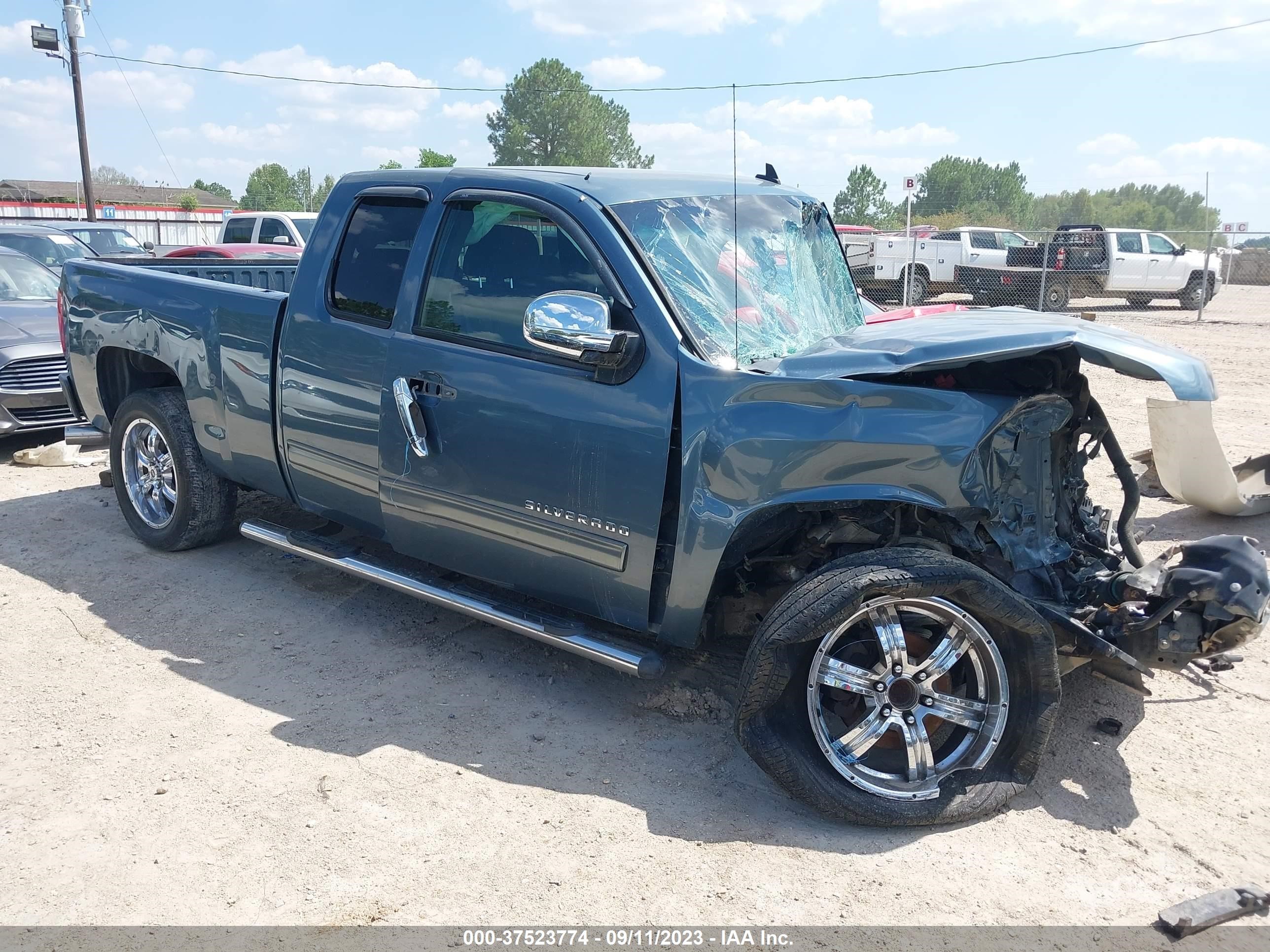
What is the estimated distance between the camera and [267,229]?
1888 cm

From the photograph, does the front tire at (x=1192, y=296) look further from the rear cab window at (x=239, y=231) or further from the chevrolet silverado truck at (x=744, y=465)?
the chevrolet silverado truck at (x=744, y=465)

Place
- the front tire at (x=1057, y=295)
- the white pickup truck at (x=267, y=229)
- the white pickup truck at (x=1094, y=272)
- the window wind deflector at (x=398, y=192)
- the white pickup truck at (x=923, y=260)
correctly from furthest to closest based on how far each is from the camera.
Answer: the white pickup truck at (x=923, y=260) → the white pickup truck at (x=1094, y=272) → the front tire at (x=1057, y=295) → the white pickup truck at (x=267, y=229) → the window wind deflector at (x=398, y=192)

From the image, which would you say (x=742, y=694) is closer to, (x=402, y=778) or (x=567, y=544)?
(x=567, y=544)

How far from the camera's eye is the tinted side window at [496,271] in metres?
3.81

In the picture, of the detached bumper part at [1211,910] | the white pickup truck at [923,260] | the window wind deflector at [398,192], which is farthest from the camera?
→ the white pickup truck at [923,260]

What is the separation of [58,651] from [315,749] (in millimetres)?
1656

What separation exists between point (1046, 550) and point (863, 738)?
0.95m

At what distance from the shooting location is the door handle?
4.05m

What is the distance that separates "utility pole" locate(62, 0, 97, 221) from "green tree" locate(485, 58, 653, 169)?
38513 millimetres

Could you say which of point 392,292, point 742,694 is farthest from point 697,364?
point 392,292

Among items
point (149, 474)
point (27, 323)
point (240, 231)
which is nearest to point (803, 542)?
point (149, 474)

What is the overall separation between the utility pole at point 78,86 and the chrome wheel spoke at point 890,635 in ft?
91.0

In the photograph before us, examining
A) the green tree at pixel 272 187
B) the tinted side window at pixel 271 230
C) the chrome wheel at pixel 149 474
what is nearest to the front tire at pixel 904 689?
the chrome wheel at pixel 149 474

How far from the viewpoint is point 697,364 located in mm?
3422
